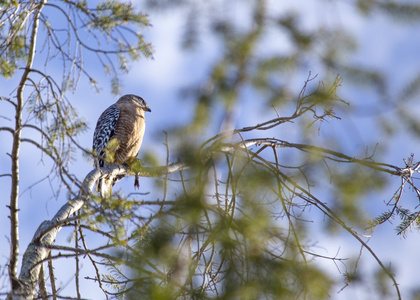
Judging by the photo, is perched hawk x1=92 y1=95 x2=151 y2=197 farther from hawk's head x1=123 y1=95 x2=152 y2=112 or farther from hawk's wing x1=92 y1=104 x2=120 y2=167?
hawk's head x1=123 y1=95 x2=152 y2=112

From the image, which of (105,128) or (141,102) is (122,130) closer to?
(105,128)

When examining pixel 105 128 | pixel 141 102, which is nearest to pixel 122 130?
pixel 105 128

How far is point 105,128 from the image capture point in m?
6.91

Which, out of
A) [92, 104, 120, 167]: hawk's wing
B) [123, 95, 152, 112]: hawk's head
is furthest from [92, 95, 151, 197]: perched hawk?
[123, 95, 152, 112]: hawk's head

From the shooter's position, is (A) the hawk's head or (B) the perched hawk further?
(A) the hawk's head

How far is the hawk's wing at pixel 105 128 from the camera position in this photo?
6.81 meters

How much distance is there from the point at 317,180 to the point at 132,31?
2379 mm

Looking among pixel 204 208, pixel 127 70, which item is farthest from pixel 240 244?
pixel 127 70

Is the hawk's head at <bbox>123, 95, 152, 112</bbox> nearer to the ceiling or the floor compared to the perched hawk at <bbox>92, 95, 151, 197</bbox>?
nearer to the ceiling

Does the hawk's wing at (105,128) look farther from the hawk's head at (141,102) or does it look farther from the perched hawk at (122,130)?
the hawk's head at (141,102)

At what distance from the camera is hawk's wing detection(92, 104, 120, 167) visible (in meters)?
6.81

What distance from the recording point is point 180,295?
118 inches

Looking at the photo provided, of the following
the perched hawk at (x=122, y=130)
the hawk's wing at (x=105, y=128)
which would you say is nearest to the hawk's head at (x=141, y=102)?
the perched hawk at (x=122, y=130)

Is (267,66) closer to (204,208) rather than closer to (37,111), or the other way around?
(204,208)
